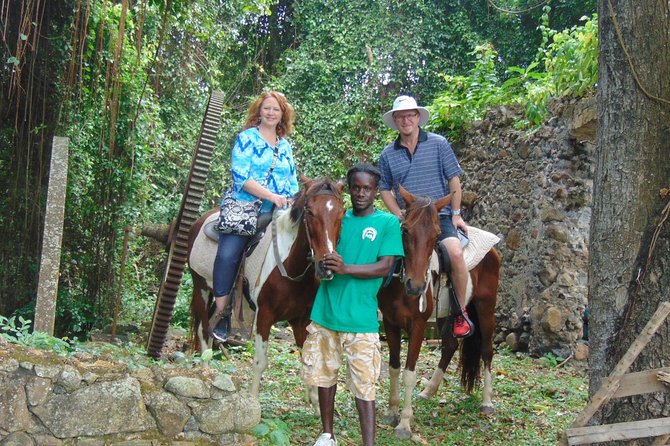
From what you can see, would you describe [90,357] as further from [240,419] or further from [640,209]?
[640,209]

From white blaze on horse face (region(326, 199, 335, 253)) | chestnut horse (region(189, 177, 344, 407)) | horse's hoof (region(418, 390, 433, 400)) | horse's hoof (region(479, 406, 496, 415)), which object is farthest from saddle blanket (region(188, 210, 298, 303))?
horse's hoof (region(479, 406, 496, 415))

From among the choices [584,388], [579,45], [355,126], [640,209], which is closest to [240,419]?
[640,209]

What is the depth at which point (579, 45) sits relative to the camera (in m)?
7.87

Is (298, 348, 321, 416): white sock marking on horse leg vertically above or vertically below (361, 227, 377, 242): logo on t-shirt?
below

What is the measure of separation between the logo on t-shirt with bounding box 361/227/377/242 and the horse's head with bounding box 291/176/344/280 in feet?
0.52

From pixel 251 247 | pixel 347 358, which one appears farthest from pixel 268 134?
pixel 347 358

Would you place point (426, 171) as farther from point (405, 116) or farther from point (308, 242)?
point (308, 242)

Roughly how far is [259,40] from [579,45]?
12.5m

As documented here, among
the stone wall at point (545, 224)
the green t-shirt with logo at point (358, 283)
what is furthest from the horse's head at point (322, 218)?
the stone wall at point (545, 224)

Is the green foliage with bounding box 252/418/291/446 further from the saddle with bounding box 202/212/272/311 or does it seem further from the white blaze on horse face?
the saddle with bounding box 202/212/272/311

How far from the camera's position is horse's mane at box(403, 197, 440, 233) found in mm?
4789

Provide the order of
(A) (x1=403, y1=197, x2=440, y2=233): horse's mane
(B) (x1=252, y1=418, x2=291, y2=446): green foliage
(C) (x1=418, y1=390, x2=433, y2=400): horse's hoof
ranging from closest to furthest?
(B) (x1=252, y1=418, x2=291, y2=446): green foliage < (A) (x1=403, y1=197, x2=440, y2=233): horse's mane < (C) (x1=418, y1=390, x2=433, y2=400): horse's hoof

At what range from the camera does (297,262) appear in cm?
486

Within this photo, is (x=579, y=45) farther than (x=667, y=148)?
Yes
